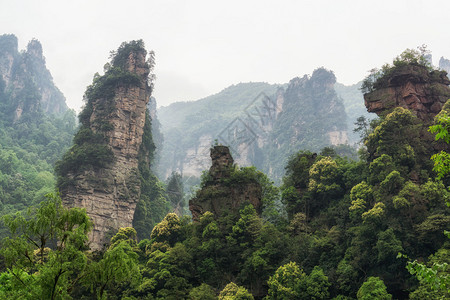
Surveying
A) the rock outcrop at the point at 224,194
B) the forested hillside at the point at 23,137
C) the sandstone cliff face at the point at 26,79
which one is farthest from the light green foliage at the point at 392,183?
the sandstone cliff face at the point at 26,79

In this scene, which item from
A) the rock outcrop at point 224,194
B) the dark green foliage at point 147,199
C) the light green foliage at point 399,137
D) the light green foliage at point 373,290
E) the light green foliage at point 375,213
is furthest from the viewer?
the dark green foliage at point 147,199

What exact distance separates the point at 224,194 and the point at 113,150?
→ 20.6 metres

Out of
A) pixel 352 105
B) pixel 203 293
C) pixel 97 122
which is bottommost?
pixel 203 293

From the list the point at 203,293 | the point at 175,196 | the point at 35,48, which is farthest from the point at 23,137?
the point at 203,293

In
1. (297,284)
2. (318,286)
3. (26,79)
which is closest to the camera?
(318,286)

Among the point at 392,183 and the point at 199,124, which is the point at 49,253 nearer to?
the point at 392,183

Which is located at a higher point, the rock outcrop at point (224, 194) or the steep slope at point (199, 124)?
the steep slope at point (199, 124)

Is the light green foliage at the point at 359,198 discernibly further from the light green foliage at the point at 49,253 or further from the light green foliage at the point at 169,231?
the light green foliage at the point at 49,253

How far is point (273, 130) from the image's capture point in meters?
116

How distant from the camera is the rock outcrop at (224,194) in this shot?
3206cm

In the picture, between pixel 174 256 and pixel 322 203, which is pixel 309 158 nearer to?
pixel 322 203

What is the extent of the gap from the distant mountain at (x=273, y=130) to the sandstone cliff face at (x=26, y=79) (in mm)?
36627

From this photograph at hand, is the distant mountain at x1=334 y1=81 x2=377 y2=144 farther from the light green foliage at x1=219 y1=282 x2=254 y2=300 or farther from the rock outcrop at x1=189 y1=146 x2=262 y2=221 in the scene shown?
the light green foliage at x1=219 y1=282 x2=254 y2=300

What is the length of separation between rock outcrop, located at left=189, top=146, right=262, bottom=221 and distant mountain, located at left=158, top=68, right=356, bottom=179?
1849 inches
